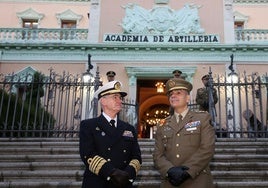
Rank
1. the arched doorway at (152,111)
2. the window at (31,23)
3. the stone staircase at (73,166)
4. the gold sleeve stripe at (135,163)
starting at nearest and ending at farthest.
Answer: the gold sleeve stripe at (135,163) < the stone staircase at (73,166) < the arched doorway at (152,111) < the window at (31,23)

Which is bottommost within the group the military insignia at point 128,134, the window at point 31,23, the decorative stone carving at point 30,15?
the military insignia at point 128,134

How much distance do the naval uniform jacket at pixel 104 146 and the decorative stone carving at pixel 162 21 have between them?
1420 cm

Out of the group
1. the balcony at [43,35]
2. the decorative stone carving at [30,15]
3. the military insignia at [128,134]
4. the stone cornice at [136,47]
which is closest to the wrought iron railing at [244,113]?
the stone cornice at [136,47]

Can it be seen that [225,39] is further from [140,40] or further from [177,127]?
[177,127]

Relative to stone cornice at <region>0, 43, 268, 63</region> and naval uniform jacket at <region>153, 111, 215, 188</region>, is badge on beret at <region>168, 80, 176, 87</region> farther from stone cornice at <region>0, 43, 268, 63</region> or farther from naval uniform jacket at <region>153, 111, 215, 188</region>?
stone cornice at <region>0, 43, 268, 63</region>

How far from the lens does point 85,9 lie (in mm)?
23781

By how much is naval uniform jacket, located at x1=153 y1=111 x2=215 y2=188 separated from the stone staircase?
7.54ft

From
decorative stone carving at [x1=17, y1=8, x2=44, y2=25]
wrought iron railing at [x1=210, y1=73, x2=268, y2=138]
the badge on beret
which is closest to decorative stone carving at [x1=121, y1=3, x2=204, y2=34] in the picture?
wrought iron railing at [x1=210, y1=73, x2=268, y2=138]

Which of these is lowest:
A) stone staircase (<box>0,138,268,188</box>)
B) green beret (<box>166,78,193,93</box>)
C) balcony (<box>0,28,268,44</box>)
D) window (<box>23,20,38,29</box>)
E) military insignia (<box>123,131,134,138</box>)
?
stone staircase (<box>0,138,268,188</box>)

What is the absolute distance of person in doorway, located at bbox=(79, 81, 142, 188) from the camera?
3678 millimetres

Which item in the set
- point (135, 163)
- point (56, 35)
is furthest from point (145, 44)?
point (135, 163)

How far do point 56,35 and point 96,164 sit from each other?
1554 centimetres

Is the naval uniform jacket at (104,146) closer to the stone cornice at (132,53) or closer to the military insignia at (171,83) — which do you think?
the military insignia at (171,83)

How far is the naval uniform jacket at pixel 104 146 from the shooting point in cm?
383
